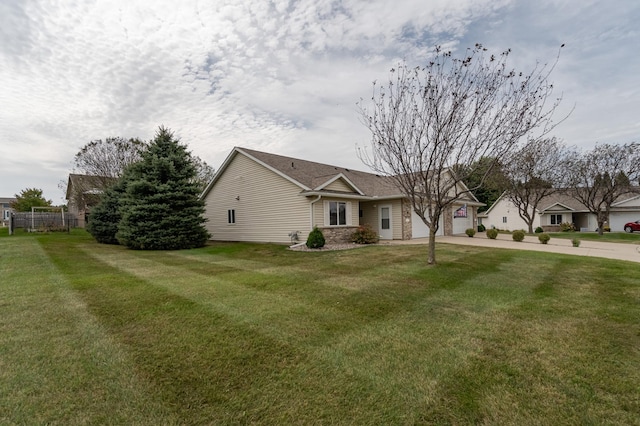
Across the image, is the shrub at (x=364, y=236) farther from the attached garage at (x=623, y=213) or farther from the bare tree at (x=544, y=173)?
the attached garage at (x=623, y=213)

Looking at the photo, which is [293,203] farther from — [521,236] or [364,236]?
[521,236]

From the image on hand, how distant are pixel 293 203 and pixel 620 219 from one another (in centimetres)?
3941

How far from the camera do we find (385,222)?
63.2ft

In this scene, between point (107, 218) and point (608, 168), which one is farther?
point (608, 168)

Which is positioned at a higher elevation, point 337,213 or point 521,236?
point 337,213

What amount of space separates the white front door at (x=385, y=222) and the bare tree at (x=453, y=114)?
9417 mm

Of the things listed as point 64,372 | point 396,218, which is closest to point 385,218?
point 396,218

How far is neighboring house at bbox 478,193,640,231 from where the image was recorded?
109 feet

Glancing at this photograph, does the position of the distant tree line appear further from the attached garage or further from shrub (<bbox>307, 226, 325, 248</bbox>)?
shrub (<bbox>307, 226, 325, 248</bbox>)

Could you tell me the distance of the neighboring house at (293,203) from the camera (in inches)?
623

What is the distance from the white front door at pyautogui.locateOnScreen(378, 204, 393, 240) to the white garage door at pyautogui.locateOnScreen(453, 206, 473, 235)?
323 inches

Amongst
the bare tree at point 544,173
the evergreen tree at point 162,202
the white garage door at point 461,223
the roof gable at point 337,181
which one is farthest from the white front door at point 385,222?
the bare tree at point 544,173

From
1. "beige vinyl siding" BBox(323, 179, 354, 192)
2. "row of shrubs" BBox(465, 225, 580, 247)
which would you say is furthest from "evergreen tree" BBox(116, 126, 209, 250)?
"row of shrubs" BBox(465, 225, 580, 247)

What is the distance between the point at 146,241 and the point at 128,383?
13477 mm
